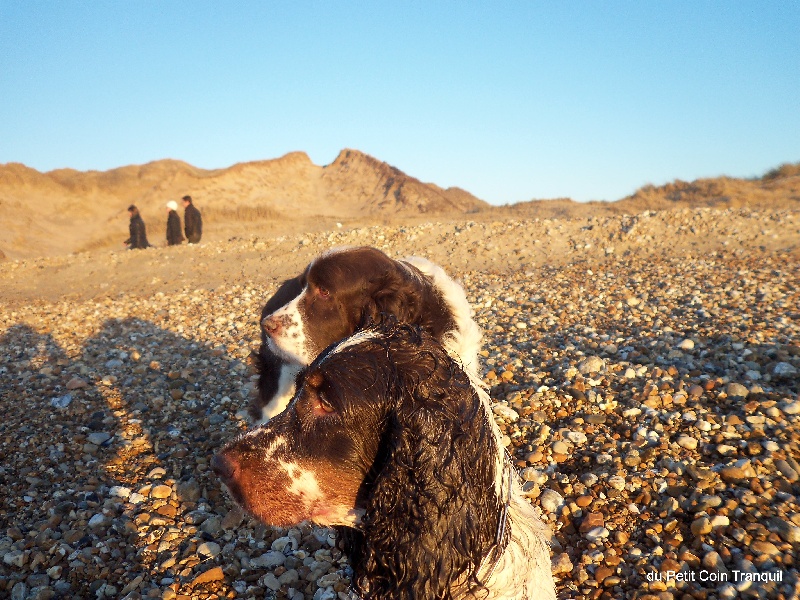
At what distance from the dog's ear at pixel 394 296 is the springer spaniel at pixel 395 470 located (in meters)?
1.98

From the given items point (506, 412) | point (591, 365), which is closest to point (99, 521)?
point (506, 412)

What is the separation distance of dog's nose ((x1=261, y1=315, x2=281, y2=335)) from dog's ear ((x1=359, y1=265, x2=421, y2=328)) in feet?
2.31

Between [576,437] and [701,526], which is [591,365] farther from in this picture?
[701,526]

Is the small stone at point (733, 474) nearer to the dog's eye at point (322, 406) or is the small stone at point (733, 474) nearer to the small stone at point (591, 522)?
the small stone at point (591, 522)

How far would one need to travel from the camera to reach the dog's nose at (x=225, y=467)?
7.90 ft

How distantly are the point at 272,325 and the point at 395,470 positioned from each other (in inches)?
104

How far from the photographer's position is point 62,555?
12.4ft

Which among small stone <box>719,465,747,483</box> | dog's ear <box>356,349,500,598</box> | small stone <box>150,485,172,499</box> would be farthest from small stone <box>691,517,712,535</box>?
small stone <box>150,485,172,499</box>

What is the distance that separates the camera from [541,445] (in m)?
4.83

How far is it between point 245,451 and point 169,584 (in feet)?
6.03

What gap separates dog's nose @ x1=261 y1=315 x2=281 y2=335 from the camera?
4605 mm

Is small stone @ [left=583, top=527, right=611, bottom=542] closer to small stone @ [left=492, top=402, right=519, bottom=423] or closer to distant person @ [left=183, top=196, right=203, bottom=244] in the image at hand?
small stone @ [left=492, top=402, right=519, bottom=423]

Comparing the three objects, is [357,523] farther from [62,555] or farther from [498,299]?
[498,299]

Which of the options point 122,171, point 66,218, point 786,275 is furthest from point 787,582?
point 122,171
